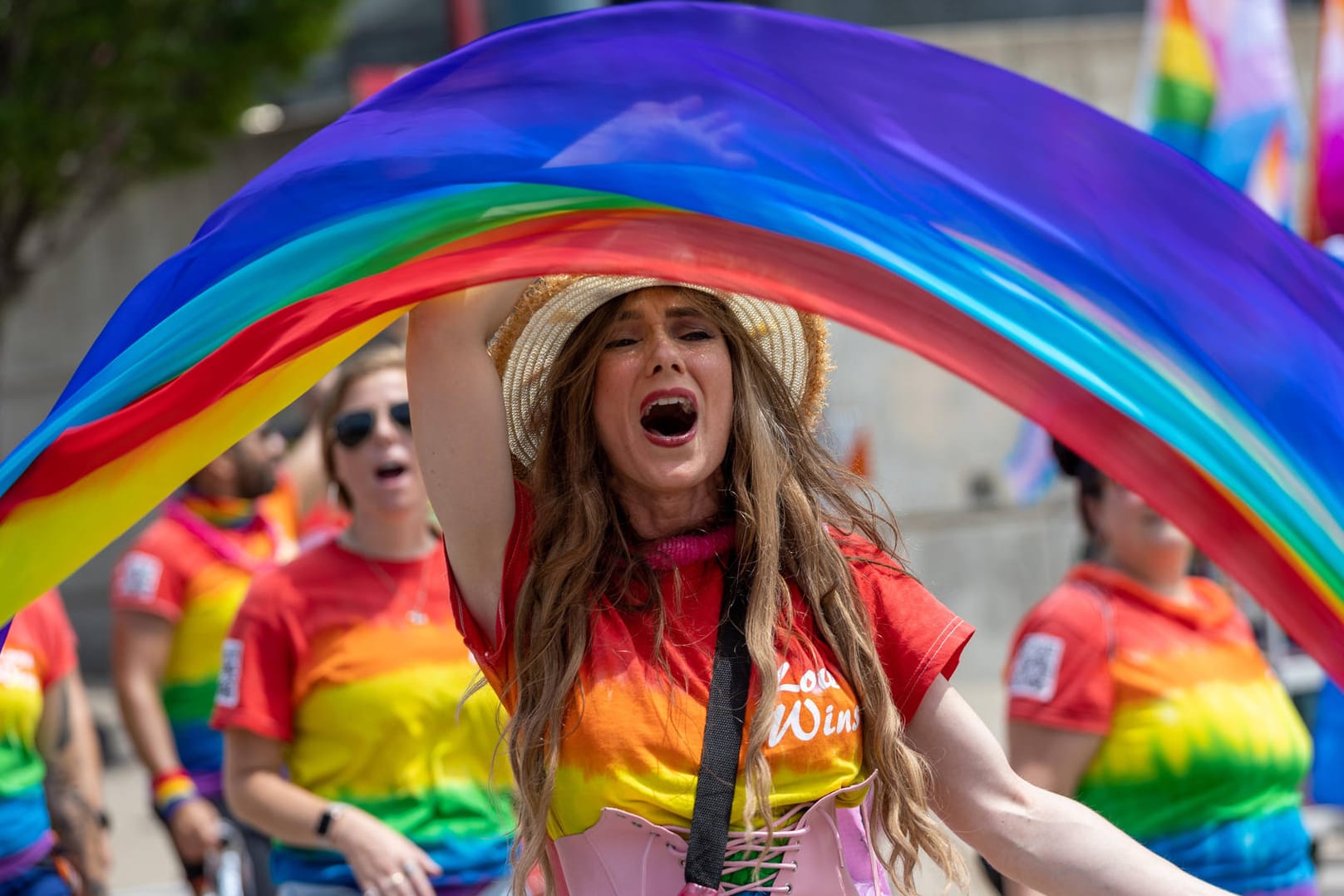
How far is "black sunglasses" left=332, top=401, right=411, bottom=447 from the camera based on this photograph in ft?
14.4

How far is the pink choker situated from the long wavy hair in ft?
0.08

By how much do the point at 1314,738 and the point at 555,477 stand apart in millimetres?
4780

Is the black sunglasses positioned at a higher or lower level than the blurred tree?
lower

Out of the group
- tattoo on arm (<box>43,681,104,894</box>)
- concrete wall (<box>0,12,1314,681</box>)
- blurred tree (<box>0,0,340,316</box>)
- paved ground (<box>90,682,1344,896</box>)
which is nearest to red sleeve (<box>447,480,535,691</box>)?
tattoo on arm (<box>43,681,104,894</box>)

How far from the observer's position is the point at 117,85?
12.1 metres

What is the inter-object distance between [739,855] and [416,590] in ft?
6.26

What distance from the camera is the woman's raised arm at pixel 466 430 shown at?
98.3 inches

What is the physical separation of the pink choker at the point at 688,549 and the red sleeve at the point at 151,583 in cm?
348

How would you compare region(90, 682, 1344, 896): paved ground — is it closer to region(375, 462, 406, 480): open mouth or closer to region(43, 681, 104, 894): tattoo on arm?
region(375, 462, 406, 480): open mouth

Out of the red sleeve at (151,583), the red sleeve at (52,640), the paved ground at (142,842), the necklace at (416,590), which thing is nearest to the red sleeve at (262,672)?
the necklace at (416,590)

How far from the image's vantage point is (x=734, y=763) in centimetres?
243

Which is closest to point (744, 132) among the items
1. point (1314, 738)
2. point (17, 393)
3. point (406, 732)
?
point (406, 732)

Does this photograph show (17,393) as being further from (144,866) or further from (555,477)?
(555,477)

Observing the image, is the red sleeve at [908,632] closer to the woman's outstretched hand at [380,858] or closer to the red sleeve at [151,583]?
the woman's outstretched hand at [380,858]
